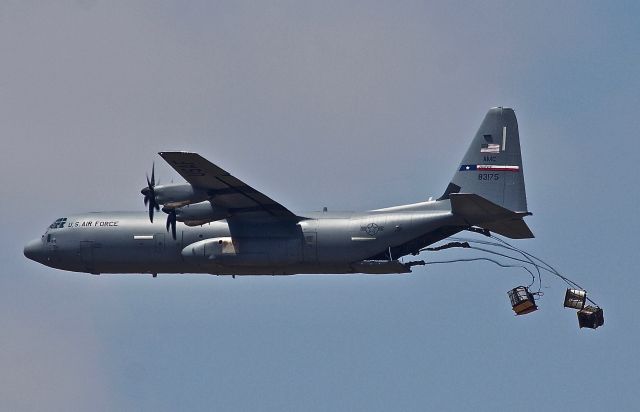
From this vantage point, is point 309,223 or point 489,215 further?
point 309,223

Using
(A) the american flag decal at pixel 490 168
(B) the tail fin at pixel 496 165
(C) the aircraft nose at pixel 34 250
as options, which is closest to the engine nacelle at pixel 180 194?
(C) the aircraft nose at pixel 34 250

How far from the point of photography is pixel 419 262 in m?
63.3

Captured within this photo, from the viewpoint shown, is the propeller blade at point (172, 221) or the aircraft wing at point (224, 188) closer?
the aircraft wing at point (224, 188)

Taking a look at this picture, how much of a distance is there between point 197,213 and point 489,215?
11307mm

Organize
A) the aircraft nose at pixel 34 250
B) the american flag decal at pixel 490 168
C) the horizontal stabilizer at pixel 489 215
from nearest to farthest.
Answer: the horizontal stabilizer at pixel 489 215 < the american flag decal at pixel 490 168 < the aircraft nose at pixel 34 250

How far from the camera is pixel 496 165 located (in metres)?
63.0

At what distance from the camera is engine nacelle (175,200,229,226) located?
63594mm

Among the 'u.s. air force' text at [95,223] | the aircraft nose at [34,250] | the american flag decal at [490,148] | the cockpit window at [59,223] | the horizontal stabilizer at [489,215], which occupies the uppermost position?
the american flag decal at [490,148]

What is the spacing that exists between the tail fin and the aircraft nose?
1711cm

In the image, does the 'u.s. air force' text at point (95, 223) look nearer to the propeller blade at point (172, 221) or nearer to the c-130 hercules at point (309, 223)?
the c-130 hercules at point (309, 223)

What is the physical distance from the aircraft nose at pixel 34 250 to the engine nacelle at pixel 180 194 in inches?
308

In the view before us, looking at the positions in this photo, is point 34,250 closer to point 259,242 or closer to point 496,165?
point 259,242

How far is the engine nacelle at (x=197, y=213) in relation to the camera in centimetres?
6359

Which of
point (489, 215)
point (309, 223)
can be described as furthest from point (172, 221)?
point (489, 215)
